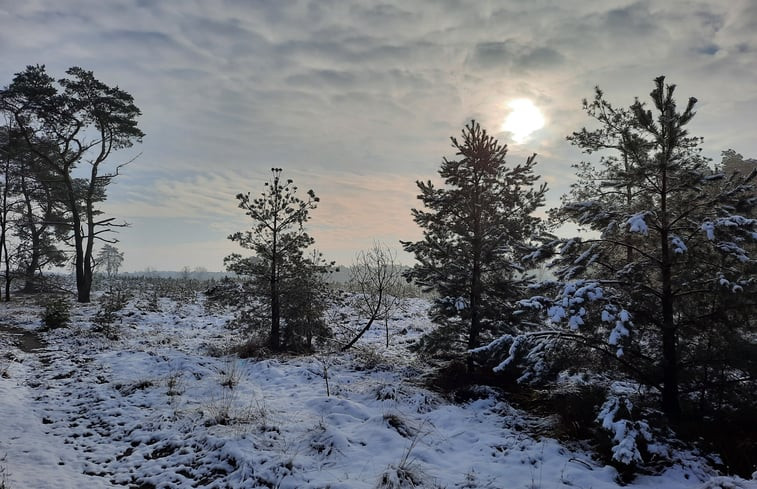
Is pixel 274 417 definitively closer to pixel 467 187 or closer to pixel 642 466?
pixel 642 466

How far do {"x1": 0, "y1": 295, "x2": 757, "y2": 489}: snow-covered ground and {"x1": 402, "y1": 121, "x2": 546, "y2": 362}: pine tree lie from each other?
2.01 m

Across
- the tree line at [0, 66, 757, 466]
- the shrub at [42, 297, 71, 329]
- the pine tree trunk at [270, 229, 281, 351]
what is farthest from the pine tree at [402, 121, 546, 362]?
the shrub at [42, 297, 71, 329]

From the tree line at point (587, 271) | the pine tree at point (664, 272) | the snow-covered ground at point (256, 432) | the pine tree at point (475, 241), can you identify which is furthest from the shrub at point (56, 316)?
the pine tree at point (664, 272)

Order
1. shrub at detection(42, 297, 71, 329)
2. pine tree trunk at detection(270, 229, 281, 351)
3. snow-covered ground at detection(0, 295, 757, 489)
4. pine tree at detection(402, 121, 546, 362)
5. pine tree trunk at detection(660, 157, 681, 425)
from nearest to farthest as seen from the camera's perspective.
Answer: snow-covered ground at detection(0, 295, 757, 489), pine tree trunk at detection(660, 157, 681, 425), pine tree at detection(402, 121, 546, 362), pine tree trunk at detection(270, 229, 281, 351), shrub at detection(42, 297, 71, 329)

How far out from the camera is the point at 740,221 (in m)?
4.98

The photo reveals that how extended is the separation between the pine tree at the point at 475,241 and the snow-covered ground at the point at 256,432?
6.58 ft

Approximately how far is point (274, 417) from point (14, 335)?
12068mm

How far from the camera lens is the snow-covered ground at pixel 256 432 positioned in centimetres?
501

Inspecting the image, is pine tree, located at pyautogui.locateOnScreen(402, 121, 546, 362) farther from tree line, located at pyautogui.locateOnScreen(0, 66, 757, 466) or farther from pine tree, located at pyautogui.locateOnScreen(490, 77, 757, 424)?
pine tree, located at pyautogui.locateOnScreen(490, 77, 757, 424)

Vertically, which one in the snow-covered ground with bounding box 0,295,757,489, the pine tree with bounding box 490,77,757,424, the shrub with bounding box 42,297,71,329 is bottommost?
the snow-covered ground with bounding box 0,295,757,489

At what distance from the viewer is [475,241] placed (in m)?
9.52

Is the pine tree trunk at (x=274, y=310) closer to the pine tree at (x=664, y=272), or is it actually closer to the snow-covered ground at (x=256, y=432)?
the snow-covered ground at (x=256, y=432)

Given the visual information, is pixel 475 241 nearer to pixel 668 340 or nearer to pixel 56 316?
pixel 668 340

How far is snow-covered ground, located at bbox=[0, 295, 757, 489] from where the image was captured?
16.4 ft
